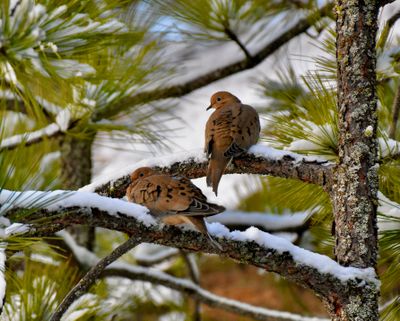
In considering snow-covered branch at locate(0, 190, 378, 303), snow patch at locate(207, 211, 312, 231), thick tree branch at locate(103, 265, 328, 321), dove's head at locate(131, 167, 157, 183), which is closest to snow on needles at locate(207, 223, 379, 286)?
snow-covered branch at locate(0, 190, 378, 303)

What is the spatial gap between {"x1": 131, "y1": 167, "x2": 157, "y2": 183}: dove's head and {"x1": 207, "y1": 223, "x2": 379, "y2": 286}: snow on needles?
11.1 inches

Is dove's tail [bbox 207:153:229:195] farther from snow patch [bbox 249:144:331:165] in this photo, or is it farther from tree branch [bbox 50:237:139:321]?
tree branch [bbox 50:237:139:321]

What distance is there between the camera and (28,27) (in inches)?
69.9

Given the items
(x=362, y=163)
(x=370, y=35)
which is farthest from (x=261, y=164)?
(x=370, y=35)

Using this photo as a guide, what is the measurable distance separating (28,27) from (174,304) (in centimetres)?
200

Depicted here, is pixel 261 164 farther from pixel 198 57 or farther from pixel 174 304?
pixel 174 304

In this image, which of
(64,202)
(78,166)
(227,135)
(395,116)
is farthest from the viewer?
(78,166)

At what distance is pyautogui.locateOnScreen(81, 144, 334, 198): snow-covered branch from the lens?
1.68m

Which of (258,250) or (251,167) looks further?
(251,167)

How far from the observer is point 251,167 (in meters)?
1.81

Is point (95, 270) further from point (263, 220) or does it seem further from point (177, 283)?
point (263, 220)

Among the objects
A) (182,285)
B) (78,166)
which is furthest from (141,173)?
(78,166)

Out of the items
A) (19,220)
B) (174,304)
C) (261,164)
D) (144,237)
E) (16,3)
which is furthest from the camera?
(174,304)

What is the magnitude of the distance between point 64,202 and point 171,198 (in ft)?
1.12
